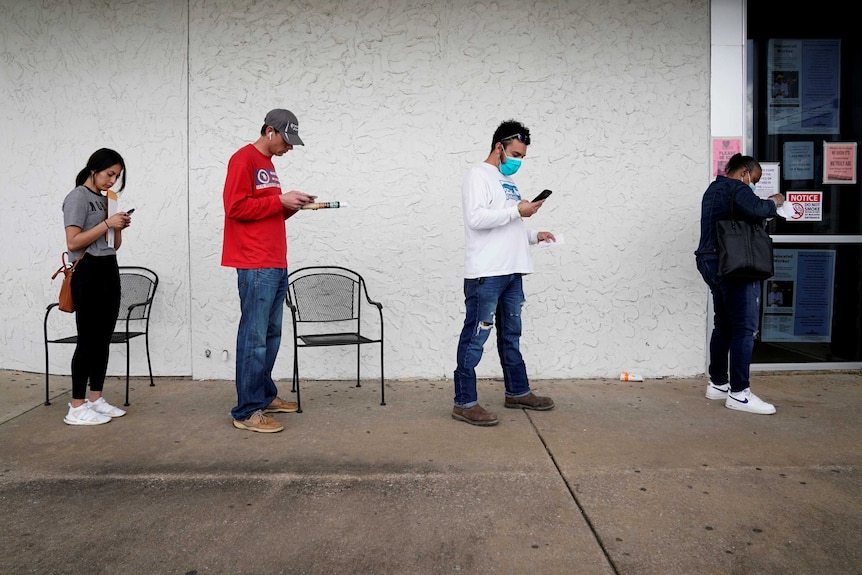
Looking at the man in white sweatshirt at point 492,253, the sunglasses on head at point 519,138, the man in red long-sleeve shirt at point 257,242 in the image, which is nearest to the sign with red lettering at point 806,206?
the man in white sweatshirt at point 492,253

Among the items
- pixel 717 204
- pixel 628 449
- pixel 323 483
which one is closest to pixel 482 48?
pixel 717 204

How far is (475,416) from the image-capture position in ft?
13.3

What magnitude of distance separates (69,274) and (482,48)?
330 centimetres

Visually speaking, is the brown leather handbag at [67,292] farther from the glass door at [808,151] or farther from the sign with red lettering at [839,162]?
the sign with red lettering at [839,162]

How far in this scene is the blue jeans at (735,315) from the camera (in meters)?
4.25

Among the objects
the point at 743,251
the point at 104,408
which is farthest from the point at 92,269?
the point at 743,251

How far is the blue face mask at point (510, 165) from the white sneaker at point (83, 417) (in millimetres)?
2909

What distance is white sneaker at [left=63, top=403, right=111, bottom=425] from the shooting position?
405cm

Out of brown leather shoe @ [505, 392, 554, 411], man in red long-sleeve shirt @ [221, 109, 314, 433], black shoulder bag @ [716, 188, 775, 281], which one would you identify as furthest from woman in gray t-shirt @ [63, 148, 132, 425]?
black shoulder bag @ [716, 188, 775, 281]

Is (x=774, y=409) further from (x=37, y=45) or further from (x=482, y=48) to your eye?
(x=37, y=45)

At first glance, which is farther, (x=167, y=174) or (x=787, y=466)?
(x=167, y=174)

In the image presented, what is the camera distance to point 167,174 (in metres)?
5.12

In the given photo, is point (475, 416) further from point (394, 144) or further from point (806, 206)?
point (806, 206)

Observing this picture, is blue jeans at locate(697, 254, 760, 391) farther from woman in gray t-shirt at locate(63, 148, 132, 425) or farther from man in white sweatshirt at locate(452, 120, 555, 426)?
woman in gray t-shirt at locate(63, 148, 132, 425)
